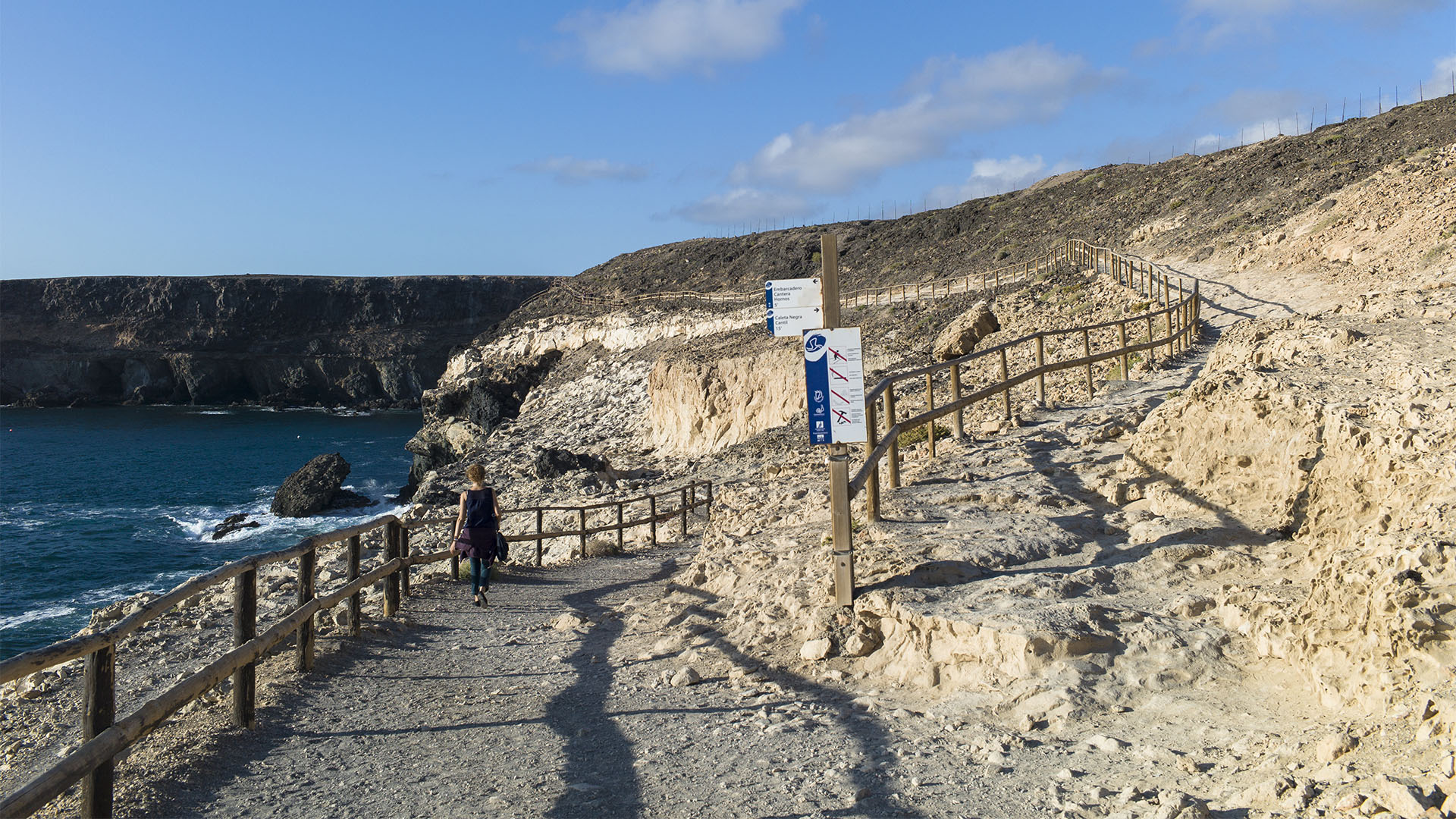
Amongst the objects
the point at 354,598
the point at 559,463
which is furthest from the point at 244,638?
the point at 559,463

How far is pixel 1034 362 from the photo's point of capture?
19.5m

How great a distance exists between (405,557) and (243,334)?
90.3m

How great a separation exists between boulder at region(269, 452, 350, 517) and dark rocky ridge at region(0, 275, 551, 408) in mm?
48083

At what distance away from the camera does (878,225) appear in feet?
212

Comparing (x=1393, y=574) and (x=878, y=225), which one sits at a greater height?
(x=878, y=225)

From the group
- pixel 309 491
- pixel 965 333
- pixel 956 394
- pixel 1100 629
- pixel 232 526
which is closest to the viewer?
pixel 1100 629

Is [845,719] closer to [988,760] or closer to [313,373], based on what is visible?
[988,760]

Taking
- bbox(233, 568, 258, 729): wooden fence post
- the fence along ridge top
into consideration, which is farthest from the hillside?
the fence along ridge top

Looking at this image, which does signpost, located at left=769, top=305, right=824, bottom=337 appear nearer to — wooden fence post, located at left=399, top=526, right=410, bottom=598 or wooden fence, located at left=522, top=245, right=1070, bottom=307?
wooden fence post, located at left=399, top=526, right=410, bottom=598

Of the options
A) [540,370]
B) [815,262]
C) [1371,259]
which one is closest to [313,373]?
[540,370]

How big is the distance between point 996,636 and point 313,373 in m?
93.1

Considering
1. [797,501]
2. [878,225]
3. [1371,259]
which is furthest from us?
[878,225]

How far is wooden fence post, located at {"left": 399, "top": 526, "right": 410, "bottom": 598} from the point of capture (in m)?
9.40

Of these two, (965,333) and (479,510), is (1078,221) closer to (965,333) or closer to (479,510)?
(965,333)
